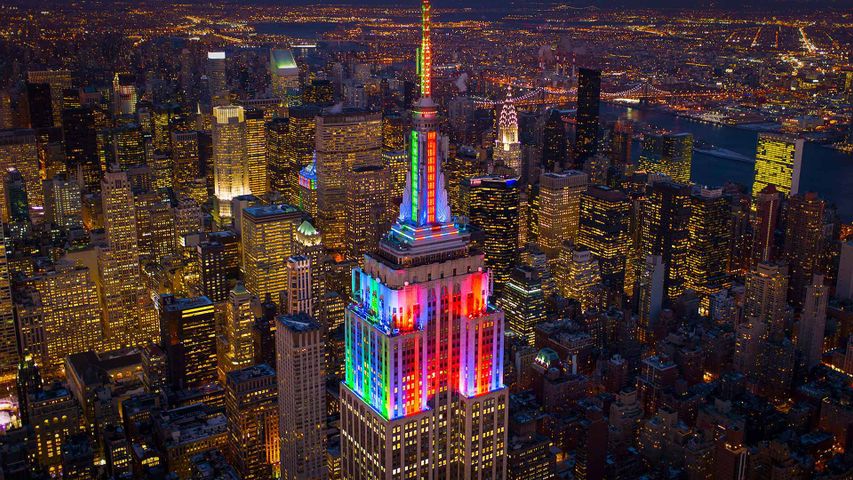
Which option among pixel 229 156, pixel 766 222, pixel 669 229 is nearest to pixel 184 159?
pixel 229 156

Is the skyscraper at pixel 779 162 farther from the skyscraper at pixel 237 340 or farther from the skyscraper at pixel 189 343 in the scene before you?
the skyscraper at pixel 189 343

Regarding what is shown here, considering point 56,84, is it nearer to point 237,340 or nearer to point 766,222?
point 237,340

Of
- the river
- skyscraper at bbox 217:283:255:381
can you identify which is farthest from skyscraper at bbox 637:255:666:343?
skyscraper at bbox 217:283:255:381

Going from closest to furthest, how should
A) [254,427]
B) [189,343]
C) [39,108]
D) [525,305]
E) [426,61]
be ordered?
[426,61]
[254,427]
[189,343]
[525,305]
[39,108]

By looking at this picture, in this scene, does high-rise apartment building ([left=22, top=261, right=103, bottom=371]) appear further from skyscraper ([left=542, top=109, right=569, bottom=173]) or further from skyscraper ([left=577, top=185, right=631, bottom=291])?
skyscraper ([left=542, top=109, right=569, bottom=173])

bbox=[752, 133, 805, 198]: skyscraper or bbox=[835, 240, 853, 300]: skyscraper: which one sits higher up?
bbox=[752, 133, 805, 198]: skyscraper

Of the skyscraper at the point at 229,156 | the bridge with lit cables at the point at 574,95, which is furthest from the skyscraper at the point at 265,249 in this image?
the bridge with lit cables at the point at 574,95
